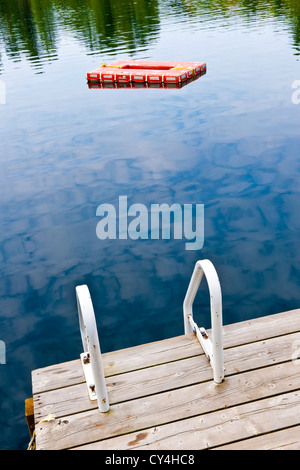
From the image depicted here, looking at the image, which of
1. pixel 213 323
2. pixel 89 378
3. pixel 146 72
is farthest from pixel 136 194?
pixel 146 72

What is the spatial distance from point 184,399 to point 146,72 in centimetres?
2230

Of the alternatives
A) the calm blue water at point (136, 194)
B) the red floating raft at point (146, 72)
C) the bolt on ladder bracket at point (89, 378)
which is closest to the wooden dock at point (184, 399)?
the bolt on ladder bracket at point (89, 378)

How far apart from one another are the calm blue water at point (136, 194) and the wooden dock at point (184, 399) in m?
2.21

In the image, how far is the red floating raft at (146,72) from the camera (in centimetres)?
2330

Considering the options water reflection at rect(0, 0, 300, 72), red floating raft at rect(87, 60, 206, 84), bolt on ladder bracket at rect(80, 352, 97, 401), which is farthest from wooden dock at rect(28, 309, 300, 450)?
water reflection at rect(0, 0, 300, 72)

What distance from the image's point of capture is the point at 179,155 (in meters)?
14.8

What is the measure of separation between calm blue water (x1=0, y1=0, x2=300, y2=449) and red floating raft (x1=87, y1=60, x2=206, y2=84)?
0.85 m

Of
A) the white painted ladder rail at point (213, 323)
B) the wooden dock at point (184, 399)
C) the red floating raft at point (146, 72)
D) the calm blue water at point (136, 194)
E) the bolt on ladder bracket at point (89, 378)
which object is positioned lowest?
the calm blue water at point (136, 194)

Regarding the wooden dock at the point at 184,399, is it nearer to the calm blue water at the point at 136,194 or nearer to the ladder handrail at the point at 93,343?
the ladder handrail at the point at 93,343

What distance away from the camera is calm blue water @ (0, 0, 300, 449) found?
816 cm

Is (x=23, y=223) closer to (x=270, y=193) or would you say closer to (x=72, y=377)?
(x=270, y=193)

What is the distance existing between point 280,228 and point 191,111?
10.2 meters

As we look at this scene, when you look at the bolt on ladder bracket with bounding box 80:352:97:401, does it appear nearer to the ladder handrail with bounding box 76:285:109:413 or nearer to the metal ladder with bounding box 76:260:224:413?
the metal ladder with bounding box 76:260:224:413
